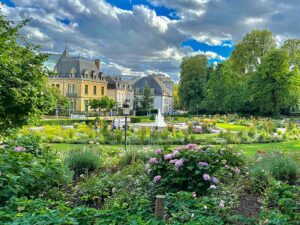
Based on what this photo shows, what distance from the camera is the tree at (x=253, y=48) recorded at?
44875 mm

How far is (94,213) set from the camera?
10.6ft

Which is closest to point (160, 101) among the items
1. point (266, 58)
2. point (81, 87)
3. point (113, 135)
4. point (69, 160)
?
point (81, 87)

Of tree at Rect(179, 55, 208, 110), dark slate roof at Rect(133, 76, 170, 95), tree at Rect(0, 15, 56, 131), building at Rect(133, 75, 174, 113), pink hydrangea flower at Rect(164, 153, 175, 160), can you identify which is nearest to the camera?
pink hydrangea flower at Rect(164, 153, 175, 160)

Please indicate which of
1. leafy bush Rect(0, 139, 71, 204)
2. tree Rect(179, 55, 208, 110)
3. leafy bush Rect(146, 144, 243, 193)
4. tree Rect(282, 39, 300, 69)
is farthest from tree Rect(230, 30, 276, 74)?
leafy bush Rect(0, 139, 71, 204)

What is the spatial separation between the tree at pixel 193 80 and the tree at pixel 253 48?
689 cm

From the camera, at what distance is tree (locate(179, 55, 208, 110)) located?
51375mm

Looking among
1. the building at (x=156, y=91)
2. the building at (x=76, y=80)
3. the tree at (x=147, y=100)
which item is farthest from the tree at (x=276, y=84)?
the building at (x=156, y=91)

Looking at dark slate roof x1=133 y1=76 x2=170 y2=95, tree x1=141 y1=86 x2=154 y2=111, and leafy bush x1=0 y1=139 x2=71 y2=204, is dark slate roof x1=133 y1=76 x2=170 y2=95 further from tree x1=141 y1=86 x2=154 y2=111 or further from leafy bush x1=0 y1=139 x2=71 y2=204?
leafy bush x1=0 y1=139 x2=71 y2=204

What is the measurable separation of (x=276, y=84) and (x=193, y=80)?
15.2m

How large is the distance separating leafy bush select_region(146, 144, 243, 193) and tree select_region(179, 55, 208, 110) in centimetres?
4593

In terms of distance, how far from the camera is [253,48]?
45406mm

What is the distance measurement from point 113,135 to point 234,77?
3348 cm

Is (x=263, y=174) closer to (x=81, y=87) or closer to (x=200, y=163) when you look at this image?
(x=200, y=163)

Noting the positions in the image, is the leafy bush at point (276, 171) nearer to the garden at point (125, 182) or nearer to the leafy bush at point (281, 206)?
the garden at point (125, 182)
